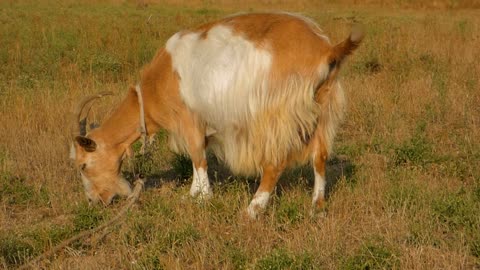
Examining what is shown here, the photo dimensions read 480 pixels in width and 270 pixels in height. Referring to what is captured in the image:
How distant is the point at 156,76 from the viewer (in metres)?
5.79

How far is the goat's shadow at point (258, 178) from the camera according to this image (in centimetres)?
625

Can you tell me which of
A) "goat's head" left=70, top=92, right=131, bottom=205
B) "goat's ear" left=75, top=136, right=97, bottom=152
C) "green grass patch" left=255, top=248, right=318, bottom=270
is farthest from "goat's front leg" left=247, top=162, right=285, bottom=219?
"goat's ear" left=75, top=136, right=97, bottom=152

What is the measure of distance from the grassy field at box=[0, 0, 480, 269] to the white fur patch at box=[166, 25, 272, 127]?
0.80 m

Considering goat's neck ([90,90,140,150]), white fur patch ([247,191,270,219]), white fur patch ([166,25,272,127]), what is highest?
white fur patch ([166,25,272,127])

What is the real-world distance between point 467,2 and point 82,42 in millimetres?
21391

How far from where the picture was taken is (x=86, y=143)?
18.9 feet

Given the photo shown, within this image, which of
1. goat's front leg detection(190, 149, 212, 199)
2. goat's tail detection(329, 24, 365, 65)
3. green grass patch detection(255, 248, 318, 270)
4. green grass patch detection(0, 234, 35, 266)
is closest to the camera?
green grass patch detection(255, 248, 318, 270)

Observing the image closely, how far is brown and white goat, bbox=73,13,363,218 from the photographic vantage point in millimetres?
5102

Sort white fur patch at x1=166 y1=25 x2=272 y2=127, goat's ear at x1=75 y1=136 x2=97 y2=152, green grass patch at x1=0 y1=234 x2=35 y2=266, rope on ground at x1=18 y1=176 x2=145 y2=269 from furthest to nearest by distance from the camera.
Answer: goat's ear at x1=75 y1=136 x2=97 y2=152, white fur patch at x1=166 y1=25 x2=272 y2=127, green grass patch at x1=0 y1=234 x2=35 y2=266, rope on ground at x1=18 y1=176 x2=145 y2=269

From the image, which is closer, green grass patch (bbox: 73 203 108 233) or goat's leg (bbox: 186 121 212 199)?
green grass patch (bbox: 73 203 108 233)

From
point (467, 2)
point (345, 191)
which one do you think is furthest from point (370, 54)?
point (467, 2)

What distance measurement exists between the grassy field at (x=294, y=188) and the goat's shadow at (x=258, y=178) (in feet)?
0.08

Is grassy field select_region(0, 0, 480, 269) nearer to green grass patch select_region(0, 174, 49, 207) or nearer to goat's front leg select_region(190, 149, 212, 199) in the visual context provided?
green grass patch select_region(0, 174, 49, 207)

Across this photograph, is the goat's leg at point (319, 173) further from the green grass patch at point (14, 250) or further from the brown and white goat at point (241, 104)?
the green grass patch at point (14, 250)
